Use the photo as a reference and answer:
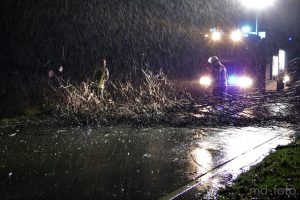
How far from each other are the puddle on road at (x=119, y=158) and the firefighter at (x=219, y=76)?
205 inches

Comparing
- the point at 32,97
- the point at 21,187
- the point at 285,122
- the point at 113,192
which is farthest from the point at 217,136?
the point at 32,97

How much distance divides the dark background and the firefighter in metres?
6.67

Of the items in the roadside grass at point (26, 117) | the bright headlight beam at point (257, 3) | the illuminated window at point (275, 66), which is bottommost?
the roadside grass at point (26, 117)

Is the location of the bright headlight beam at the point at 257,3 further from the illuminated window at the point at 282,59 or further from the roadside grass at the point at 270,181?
the roadside grass at the point at 270,181

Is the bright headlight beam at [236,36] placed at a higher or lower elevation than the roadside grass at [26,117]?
higher

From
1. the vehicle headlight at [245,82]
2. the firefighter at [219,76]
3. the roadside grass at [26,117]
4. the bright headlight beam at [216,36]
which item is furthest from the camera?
the bright headlight beam at [216,36]

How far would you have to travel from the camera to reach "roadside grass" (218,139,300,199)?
502cm

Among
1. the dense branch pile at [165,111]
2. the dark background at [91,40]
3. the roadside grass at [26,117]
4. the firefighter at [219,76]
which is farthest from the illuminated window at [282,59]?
the roadside grass at [26,117]

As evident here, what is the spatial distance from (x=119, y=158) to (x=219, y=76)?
375 inches

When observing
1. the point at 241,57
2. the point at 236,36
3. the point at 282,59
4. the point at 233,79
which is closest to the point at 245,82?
the point at 233,79

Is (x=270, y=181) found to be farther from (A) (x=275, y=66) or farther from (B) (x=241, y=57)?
(A) (x=275, y=66)

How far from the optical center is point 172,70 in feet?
97.9

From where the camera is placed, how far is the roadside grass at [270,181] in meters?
5.02

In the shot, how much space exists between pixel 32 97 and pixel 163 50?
15.1 metres
